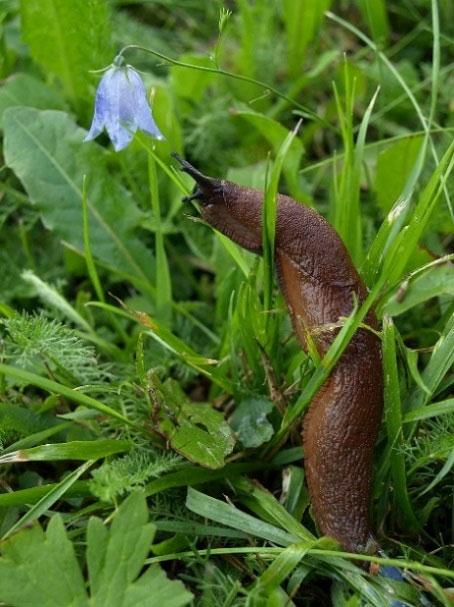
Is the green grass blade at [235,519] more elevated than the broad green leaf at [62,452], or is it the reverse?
the broad green leaf at [62,452]

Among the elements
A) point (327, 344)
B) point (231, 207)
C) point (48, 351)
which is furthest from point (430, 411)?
point (48, 351)

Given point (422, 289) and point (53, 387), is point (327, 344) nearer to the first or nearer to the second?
point (422, 289)

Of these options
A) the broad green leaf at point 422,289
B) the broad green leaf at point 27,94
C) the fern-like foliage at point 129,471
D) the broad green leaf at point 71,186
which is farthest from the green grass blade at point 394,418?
the broad green leaf at point 27,94

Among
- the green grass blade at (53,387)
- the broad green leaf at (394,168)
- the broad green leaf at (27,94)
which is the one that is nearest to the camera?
the green grass blade at (53,387)

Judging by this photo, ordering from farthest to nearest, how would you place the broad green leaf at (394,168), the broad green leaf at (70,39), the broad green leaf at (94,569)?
the broad green leaf at (70,39) < the broad green leaf at (394,168) < the broad green leaf at (94,569)

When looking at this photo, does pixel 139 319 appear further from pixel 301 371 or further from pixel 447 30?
pixel 447 30

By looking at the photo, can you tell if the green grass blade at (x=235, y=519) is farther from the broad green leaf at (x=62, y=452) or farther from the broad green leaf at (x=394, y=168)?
the broad green leaf at (x=394, y=168)

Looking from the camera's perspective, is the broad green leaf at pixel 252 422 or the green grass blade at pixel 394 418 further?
the broad green leaf at pixel 252 422
